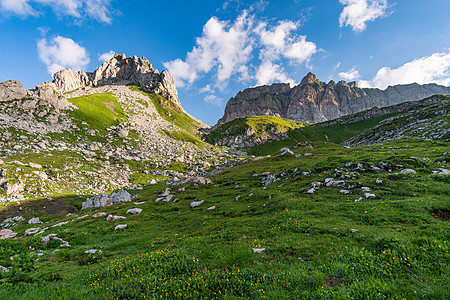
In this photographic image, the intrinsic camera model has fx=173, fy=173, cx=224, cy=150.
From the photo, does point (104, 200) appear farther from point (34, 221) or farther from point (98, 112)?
point (98, 112)

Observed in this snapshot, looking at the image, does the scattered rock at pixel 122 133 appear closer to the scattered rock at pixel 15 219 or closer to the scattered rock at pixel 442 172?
the scattered rock at pixel 15 219

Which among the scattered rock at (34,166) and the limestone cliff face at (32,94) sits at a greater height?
the limestone cliff face at (32,94)

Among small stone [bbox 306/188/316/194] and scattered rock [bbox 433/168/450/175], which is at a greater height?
scattered rock [bbox 433/168/450/175]

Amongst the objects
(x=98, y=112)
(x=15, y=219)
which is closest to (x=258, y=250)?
(x=15, y=219)

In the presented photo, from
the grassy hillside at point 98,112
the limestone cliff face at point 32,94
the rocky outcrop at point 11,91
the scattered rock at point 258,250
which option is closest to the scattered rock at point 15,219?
the scattered rock at point 258,250

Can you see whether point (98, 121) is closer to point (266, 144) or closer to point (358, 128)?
point (266, 144)

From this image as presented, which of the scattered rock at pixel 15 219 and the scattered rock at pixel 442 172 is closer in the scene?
the scattered rock at pixel 442 172

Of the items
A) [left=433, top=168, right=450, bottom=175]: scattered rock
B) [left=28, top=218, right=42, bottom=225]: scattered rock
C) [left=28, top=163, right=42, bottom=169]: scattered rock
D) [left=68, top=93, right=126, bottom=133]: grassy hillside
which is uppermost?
[left=68, top=93, right=126, bottom=133]: grassy hillside

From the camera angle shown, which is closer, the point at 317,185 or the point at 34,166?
the point at 317,185

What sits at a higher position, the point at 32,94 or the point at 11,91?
the point at 11,91

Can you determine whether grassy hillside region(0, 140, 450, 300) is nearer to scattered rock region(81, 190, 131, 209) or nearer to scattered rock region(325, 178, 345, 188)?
scattered rock region(325, 178, 345, 188)

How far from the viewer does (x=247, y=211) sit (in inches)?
717

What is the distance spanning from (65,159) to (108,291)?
64.2m

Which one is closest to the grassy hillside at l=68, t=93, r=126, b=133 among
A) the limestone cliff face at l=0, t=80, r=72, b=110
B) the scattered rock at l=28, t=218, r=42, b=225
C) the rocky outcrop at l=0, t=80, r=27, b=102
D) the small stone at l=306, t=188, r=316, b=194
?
the limestone cliff face at l=0, t=80, r=72, b=110
